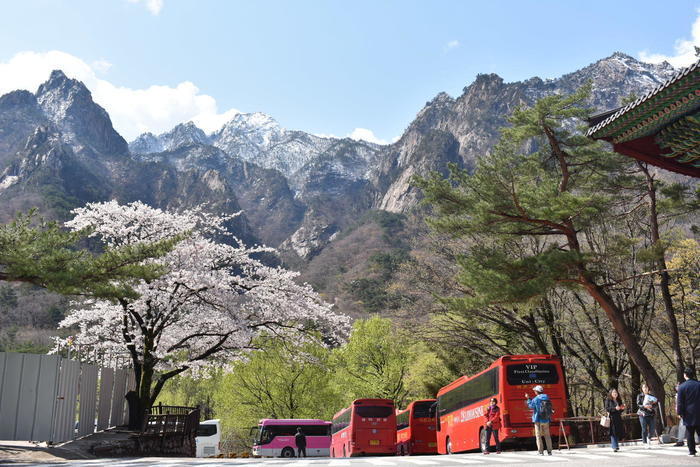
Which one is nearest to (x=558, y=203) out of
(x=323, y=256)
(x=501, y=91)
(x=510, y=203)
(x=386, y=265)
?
(x=510, y=203)

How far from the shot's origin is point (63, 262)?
44.2 feet

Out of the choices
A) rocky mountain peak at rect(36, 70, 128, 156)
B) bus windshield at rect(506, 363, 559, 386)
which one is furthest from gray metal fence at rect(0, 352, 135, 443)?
rocky mountain peak at rect(36, 70, 128, 156)

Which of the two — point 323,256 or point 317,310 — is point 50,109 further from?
point 317,310

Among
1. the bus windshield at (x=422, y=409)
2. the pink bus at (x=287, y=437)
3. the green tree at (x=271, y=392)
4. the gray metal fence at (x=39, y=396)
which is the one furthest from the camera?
the green tree at (x=271, y=392)

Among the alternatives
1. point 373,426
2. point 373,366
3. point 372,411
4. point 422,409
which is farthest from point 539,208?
point 373,366

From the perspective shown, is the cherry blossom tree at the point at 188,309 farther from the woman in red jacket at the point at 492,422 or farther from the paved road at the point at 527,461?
the woman in red jacket at the point at 492,422

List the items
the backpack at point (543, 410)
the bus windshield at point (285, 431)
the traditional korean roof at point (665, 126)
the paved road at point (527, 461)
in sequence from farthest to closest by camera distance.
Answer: the bus windshield at point (285, 431), the backpack at point (543, 410), the traditional korean roof at point (665, 126), the paved road at point (527, 461)

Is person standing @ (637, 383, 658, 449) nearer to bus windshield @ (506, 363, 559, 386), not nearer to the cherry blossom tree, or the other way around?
bus windshield @ (506, 363, 559, 386)

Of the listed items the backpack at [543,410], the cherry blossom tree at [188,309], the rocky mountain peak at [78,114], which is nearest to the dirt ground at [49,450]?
the cherry blossom tree at [188,309]

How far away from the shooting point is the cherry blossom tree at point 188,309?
20289mm

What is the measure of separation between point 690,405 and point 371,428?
17.8 m

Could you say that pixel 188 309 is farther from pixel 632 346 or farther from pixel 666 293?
pixel 666 293

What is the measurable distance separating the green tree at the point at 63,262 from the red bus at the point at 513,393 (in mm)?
11133

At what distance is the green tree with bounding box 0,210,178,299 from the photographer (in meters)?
13.0
